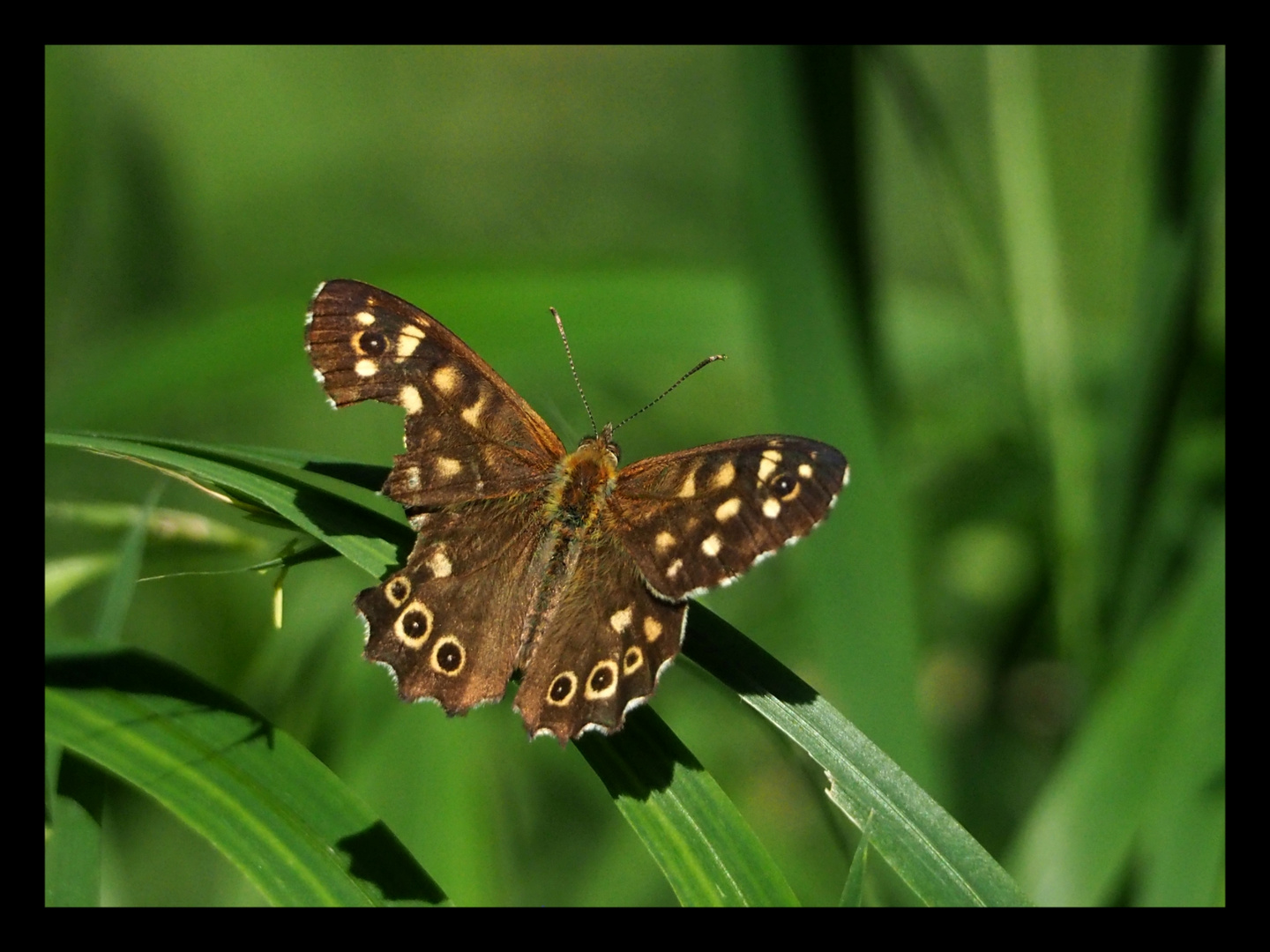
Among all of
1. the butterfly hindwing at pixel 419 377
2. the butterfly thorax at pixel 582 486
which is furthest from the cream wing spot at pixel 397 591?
the butterfly thorax at pixel 582 486

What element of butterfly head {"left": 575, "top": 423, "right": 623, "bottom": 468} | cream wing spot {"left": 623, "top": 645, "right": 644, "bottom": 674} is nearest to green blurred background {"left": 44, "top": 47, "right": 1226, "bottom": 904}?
butterfly head {"left": 575, "top": 423, "right": 623, "bottom": 468}

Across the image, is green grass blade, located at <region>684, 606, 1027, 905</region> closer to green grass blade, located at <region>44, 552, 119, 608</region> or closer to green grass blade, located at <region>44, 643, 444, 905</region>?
green grass blade, located at <region>44, 643, 444, 905</region>

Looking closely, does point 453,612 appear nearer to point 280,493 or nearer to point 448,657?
point 448,657

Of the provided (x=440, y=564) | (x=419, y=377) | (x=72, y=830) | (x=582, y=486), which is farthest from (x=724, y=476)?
(x=72, y=830)

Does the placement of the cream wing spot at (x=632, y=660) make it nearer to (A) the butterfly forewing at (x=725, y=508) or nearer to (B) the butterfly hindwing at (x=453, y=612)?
(A) the butterfly forewing at (x=725, y=508)

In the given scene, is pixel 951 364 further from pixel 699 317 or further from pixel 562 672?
pixel 562 672

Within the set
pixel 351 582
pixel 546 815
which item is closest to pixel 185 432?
pixel 351 582
